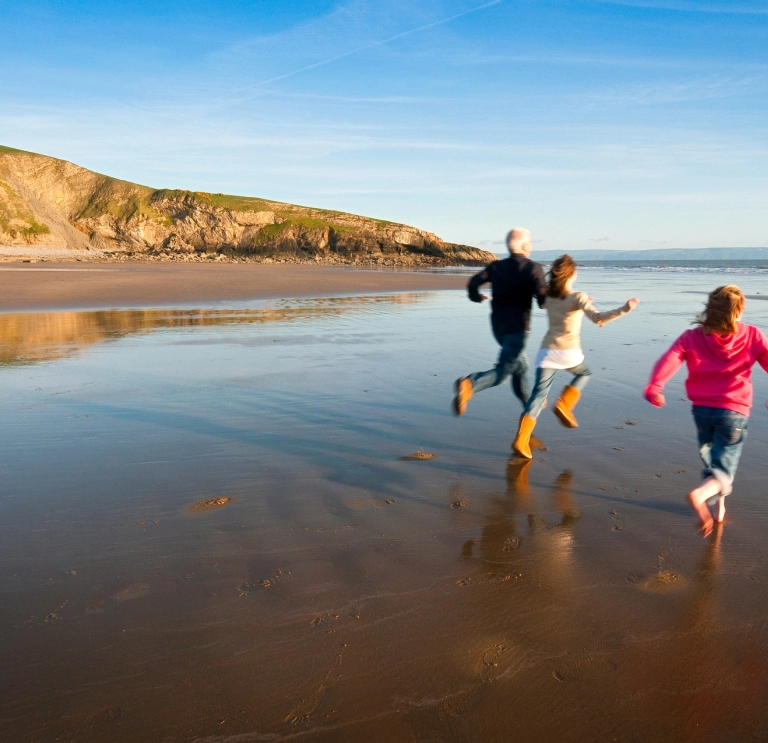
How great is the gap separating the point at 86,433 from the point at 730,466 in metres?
5.41

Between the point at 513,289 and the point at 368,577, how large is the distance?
3464 mm

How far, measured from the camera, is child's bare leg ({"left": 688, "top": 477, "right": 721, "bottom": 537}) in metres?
3.62

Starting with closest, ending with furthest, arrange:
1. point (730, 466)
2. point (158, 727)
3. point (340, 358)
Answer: point (158, 727) → point (730, 466) → point (340, 358)

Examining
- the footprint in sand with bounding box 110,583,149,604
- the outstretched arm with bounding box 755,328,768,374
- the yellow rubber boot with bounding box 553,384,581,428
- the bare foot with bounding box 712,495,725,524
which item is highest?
the outstretched arm with bounding box 755,328,768,374

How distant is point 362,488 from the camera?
4.46m

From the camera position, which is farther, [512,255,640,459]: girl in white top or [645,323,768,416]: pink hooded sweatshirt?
[512,255,640,459]: girl in white top

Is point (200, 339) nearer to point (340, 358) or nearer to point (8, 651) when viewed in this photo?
point (340, 358)

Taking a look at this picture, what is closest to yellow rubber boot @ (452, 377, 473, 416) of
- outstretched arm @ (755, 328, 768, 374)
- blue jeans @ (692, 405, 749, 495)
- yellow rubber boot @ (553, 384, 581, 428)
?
yellow rubber boot @ (553, 384, 581, 428)

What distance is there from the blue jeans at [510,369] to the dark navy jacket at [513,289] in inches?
3.1

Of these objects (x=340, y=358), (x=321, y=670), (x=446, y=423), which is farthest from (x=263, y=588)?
(x=340, y=358)

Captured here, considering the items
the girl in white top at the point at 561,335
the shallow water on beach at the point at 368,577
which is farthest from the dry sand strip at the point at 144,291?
the girl in white top at the point at 561,335

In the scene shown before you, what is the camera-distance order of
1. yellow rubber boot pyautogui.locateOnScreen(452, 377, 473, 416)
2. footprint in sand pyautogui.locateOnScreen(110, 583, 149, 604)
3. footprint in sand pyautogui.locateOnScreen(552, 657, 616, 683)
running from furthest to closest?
1. yellow rubber boot pyautogui.locateOnScreen(452, 377, 473, 416)
2. footprint in sand pyautogui.locateOnScreen(110, 583, 149, 604)
3. footprint in sand pyautogui.locateOnScreen(552, 657, 616, 683)

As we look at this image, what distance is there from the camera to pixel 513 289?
5785 mm

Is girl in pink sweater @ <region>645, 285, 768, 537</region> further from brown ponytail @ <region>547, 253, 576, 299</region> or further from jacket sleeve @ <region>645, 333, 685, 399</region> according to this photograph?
brown ponytail @ <region>547, 253, 576, 299</region>
